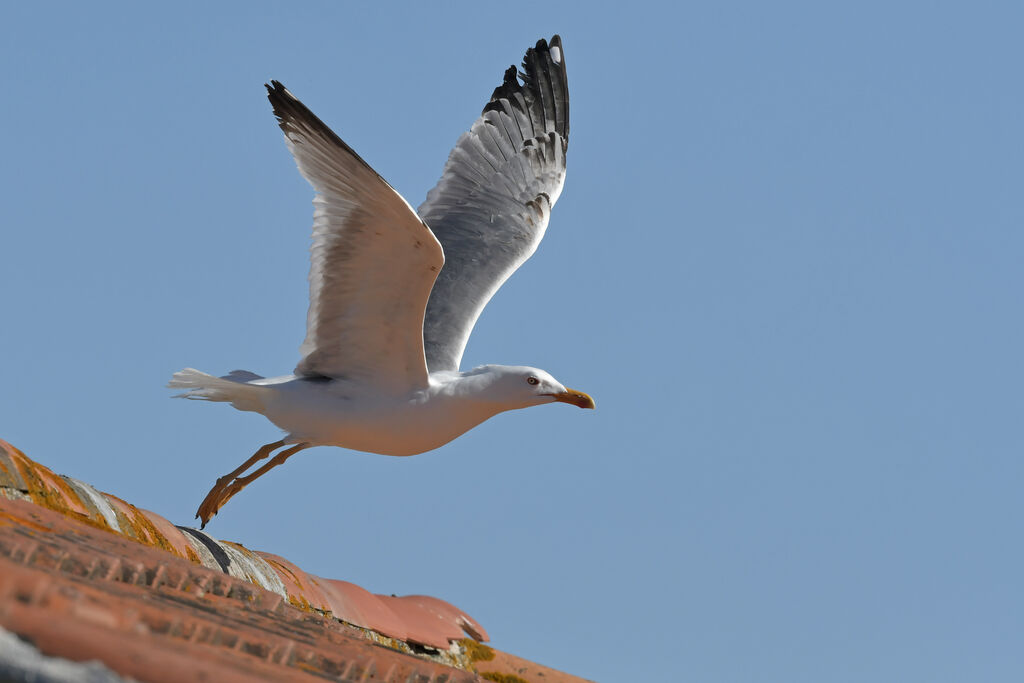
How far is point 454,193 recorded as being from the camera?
A: 34.2ft

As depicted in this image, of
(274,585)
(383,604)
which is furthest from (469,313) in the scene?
(274,585)

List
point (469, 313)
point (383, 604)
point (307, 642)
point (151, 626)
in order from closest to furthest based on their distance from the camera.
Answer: point (151, 626), point (307, 642), point (383, 604), point (469, 313)

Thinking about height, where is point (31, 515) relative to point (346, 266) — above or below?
below

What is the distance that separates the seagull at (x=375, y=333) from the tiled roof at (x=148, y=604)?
183cm

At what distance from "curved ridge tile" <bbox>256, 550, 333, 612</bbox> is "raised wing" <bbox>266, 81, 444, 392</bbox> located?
157cm

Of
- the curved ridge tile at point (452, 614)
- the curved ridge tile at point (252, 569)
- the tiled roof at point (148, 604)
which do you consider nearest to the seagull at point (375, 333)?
the curved ridge tile at point (452, 614)

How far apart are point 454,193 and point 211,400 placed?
3627mm

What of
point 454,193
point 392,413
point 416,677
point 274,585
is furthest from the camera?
point 454,193

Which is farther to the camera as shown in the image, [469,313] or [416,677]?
[469,313]

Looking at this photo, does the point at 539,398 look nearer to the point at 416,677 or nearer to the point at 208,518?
the point at 208,518

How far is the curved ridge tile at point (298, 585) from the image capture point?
5781mm

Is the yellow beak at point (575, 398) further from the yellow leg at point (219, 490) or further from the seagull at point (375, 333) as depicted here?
the yellow leg at point (219, 490)

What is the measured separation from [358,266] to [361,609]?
201 cm

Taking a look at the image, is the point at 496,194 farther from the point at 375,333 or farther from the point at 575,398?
the point at 375,333
